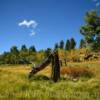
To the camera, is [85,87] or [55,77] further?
[55,77]

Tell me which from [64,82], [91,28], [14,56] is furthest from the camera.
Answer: [14,56]

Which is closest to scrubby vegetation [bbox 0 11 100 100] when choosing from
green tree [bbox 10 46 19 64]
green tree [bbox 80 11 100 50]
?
green tree [bbox 80 11 100 50]

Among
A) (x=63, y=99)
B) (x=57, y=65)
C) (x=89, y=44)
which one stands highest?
(x=89, y=44)

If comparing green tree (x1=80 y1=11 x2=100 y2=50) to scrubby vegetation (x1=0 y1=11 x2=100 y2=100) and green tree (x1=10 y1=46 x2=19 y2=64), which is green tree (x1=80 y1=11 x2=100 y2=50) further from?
green tree (x1=10 y1=46 x2=19 y2=64)

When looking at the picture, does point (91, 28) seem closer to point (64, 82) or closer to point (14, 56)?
point (64, 82)

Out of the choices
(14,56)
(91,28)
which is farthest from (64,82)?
(14,56)

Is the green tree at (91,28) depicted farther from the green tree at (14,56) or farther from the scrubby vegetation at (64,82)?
the green tree at (14,56)

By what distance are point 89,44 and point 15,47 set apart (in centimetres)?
7282

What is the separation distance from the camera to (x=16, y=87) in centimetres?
1247

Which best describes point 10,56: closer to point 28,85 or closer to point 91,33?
point 91,33

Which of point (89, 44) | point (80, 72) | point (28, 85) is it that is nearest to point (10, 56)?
point (89, 44)

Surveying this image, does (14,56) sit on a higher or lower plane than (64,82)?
higher

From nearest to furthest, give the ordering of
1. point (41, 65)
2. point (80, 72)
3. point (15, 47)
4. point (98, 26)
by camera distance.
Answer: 1. point (41, 65)
2. point (80, 72)
3. point (98, 26)
4. point (15, 47)

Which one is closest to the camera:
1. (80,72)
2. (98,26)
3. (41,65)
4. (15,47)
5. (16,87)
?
(16,87)
